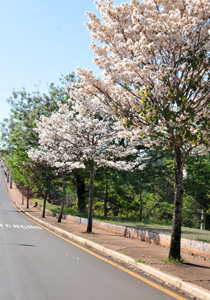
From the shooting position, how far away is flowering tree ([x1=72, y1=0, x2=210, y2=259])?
267 inches

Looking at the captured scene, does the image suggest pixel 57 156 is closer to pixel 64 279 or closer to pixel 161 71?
pixel 161 71

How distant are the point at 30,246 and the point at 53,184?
47.1 ft

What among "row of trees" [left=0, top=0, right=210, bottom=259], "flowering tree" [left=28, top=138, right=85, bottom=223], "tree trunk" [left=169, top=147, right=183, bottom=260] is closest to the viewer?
"row of trees" [left=0, top=0, right=210, bottom=259]

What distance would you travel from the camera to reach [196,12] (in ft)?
24.7

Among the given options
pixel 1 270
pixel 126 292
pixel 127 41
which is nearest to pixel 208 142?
pixel 127 41

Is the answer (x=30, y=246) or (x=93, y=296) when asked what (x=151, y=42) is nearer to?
(x=93, y=296)

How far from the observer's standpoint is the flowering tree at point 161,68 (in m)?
6.78

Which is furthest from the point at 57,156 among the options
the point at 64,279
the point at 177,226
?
the point at 64,279

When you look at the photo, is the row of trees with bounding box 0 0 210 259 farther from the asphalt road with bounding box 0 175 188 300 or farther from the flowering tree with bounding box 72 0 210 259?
the asphalt road with bounding box 0 175 188 300

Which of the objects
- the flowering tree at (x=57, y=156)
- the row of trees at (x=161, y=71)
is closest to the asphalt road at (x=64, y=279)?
the row of trees at (x=161, y=71)

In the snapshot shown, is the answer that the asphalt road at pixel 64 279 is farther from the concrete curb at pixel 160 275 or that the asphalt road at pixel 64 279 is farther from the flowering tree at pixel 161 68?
the flowering tree at pixel 161 68

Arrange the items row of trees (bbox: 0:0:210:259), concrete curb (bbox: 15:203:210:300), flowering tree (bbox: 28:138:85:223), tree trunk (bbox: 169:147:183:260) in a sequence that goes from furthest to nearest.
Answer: flowering tree (bbox: 28:138:85:223)
tree trunk (bbox: 169:147:183:260)
row of trees (bbox: 0:0:210:259)
concrete curb (bbox: 15:203:210:300)

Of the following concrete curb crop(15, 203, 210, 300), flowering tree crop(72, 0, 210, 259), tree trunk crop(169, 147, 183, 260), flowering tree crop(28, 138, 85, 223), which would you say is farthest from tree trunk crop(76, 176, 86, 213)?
tree trunk crop(169, 147, 183, 260)

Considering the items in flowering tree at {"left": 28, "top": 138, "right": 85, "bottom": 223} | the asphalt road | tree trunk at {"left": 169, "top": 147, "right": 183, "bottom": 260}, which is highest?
flowering tree at {"left": 28, "top": 138, "right": 85, "bottom": 223}
